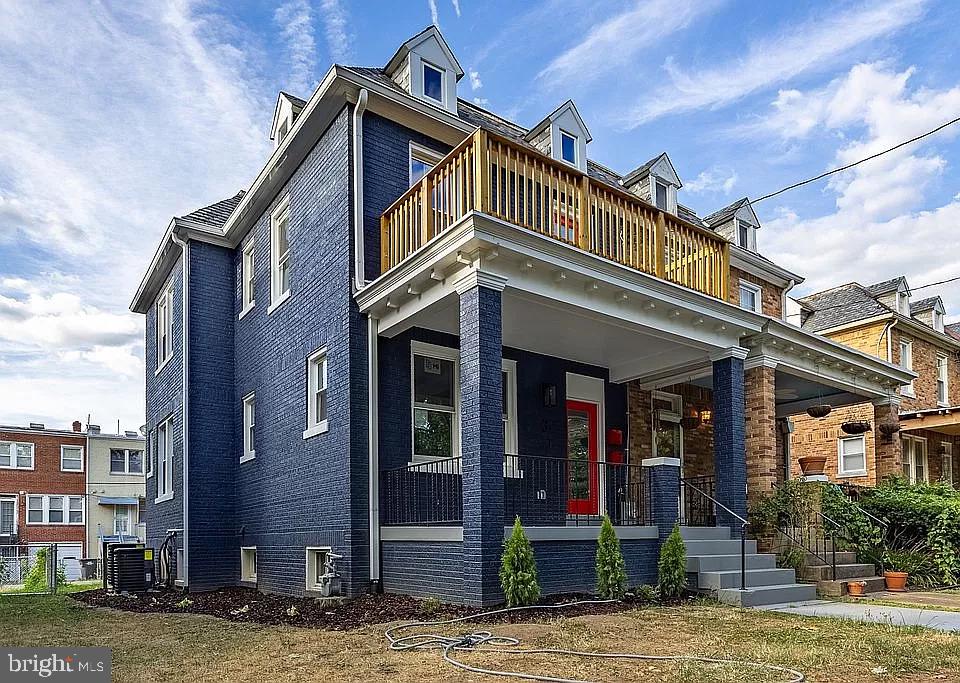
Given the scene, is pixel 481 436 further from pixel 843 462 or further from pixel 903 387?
pixel 903 387

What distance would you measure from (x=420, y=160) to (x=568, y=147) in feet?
10.9

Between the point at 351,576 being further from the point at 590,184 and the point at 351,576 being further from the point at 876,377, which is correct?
the point at 876,377

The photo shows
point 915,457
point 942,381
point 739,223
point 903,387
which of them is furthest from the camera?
point 942,381

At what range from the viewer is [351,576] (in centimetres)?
1005

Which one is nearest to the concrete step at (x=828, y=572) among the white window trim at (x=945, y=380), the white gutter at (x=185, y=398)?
the white gutter at (x=185, y=398)

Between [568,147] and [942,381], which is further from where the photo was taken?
[942,381]

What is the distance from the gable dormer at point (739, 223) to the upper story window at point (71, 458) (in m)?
32.5

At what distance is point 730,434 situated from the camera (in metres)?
11.9

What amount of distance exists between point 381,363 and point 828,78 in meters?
10.6

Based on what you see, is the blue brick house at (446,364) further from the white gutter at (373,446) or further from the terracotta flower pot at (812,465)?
the terracotta flower pot at (812,465)

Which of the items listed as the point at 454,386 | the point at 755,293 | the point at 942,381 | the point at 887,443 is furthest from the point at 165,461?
the point at 942,381

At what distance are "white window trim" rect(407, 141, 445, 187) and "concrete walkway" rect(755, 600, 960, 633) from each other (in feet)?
24.1

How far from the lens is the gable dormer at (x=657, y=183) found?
1658 centimetres

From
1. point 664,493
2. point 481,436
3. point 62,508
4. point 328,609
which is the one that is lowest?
point 62,508
